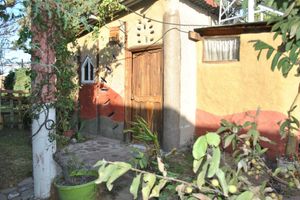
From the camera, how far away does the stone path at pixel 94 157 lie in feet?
17.0

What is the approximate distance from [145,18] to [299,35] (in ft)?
22.7

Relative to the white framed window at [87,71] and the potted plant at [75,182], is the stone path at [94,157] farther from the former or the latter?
the white framed window at [87,71]

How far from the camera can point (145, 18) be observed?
25.8 ft

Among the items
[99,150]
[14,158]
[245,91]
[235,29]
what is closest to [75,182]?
[99,150]

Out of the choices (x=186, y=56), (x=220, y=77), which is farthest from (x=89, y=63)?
(x=220, y=77)

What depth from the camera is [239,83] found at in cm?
727

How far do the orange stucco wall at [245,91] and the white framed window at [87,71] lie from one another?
11.2 feet

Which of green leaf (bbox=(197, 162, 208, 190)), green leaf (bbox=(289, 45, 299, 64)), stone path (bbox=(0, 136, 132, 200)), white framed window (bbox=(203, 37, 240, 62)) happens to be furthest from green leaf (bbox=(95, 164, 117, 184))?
white framed window (bbox=(203, 37, 240, 62))

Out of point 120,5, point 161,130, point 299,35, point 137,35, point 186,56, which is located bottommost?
point 161,130

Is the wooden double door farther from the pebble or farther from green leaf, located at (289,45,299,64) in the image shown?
green leaf, located at (289,45,299,64)

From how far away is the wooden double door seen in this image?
7746 mm

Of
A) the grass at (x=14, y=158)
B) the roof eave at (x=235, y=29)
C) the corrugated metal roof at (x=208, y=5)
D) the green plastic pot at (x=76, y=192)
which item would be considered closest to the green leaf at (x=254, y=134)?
the green plastic pot at (x=76, y=192)

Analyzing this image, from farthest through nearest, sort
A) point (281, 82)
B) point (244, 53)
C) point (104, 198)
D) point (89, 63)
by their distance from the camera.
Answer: point (89, 63)
point (244, 53)
point (281, 82)
point (104, 198)

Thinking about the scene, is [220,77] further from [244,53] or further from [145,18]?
[145,18]
